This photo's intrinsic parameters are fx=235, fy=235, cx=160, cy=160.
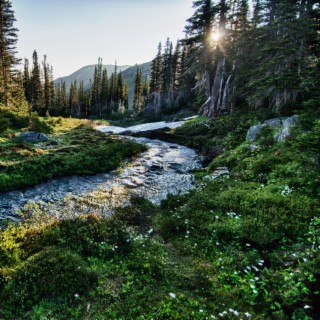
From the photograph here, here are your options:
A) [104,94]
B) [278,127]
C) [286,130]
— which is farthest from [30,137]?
[104,94]

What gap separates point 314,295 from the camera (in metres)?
5.21

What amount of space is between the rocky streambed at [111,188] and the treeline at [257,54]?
364 inches

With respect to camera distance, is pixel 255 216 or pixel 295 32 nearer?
pixel 255 216

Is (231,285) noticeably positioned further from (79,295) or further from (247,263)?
(79,295)

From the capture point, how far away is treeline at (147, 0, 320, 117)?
57.2 ft

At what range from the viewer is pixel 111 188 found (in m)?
13.0

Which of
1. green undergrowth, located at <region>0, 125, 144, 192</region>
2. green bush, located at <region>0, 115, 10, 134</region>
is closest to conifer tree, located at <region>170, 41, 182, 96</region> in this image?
green bush, located at <region>0, 115, 10, 134</region>

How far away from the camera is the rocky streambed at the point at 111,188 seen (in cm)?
1070

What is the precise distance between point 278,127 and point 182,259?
13.7 meters

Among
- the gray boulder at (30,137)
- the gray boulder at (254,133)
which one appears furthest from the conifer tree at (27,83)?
the gray boulder at (254,133)

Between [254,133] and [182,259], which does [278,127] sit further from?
[182,259]

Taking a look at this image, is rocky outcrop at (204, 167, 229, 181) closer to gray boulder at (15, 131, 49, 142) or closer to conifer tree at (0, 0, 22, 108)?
gray boulder at (15, 131, 49, 142)

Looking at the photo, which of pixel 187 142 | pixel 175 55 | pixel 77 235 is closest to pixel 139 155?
pixel 187 142

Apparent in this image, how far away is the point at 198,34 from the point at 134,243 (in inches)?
1175
